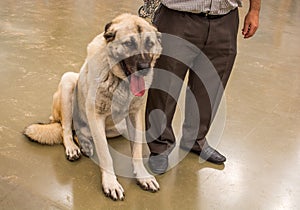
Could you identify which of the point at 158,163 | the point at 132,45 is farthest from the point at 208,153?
the point at 132,45

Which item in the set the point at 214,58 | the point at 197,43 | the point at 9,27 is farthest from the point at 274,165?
the point at 9,27

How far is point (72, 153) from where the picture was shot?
2330 millimetres

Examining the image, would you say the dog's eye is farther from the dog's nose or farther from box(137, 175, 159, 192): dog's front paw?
box(137, 175, 159, 192): dog's front paw

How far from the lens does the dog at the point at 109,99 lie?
1896 millimetres

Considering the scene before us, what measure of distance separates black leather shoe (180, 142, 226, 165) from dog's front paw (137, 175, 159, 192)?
450 millimetres

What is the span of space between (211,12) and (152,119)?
2.41 feet

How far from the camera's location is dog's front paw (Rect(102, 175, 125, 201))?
6.76ft

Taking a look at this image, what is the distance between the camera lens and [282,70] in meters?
4.16

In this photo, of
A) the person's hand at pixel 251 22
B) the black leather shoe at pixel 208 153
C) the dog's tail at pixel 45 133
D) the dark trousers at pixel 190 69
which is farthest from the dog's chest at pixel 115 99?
the person's hand at pixel 251 22

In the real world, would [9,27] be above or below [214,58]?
below

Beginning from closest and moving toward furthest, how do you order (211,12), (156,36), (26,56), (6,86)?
1. (156,36)
2. (211,12)
3. (6,86)
4. (26,56)

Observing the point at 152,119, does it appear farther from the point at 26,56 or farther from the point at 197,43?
the point at 26,56

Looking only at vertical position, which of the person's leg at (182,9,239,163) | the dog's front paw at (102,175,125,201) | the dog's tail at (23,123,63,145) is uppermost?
the person's leg at (182,9,239,163)

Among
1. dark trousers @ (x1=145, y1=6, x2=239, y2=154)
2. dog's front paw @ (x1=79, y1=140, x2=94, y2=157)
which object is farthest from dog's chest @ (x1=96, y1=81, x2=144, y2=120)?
dog's front paw @ (x1=79, y1=140, x2=94, y2=157)
